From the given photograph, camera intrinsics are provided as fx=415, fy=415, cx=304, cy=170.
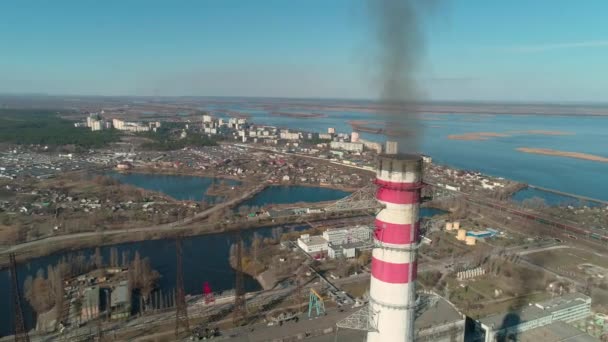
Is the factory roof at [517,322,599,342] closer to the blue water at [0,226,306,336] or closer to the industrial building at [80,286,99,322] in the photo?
the blue water at [0,226,306,336]

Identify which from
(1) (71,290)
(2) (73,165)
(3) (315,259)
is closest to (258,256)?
(3) (315,259)

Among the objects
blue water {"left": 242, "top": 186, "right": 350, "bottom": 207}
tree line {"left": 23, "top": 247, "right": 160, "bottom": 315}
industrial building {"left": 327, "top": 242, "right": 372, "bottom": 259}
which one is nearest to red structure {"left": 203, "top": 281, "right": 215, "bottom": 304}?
tree line {"left": 23, "top": 247, "right": 160, "bottom": 315}

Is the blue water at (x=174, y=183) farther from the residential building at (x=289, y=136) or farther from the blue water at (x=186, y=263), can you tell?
the residential building at (x=289, y=136)

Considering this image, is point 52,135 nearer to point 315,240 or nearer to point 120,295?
point 315,240

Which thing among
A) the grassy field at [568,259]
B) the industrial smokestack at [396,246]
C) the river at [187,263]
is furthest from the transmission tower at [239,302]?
Result: the grassy field at [568,259]

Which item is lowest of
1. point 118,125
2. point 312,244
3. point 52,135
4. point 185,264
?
point 185,264

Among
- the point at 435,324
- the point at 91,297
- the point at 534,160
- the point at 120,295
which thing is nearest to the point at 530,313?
the point at 435,324
